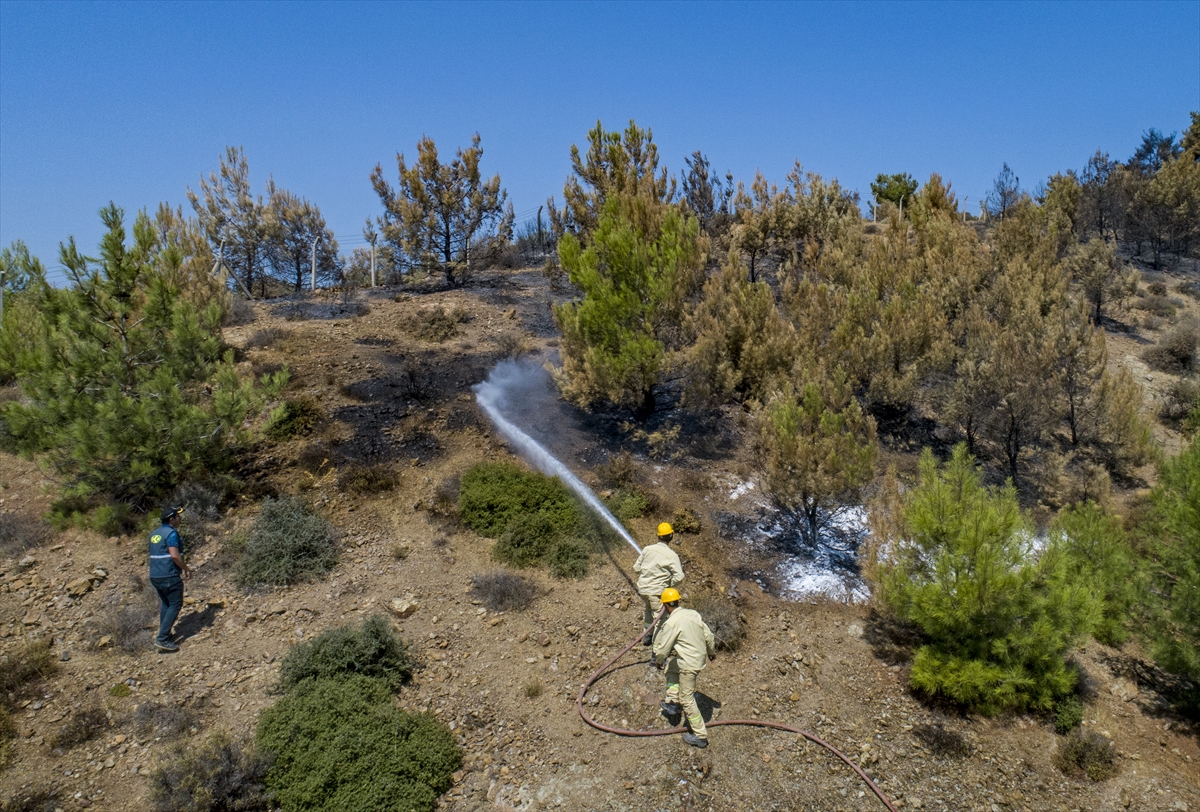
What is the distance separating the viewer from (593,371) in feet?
42.5

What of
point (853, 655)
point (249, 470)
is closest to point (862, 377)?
point (853, 655)

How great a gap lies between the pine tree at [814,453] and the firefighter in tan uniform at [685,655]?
4013 mm

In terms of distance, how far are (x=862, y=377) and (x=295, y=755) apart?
12.1 meters

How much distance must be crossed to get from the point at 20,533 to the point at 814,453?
11747 millimetres

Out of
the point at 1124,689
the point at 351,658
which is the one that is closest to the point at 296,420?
the point at 351,658

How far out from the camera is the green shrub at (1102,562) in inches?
310

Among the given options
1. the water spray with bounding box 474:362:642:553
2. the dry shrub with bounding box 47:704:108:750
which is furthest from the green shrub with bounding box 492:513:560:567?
the dry shrub with bounding box 47:704:108:750

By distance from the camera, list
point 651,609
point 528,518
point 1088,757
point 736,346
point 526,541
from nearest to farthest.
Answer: point 1088,757 → point 651,609 → point 526,541 → point 528,518 → point 736,346

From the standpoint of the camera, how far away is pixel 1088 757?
6.30 metres

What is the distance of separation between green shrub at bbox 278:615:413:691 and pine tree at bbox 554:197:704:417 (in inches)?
258

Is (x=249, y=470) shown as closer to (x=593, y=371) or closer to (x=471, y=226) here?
(x=593, y=371)

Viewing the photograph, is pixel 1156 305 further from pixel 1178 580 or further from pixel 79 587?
pixel 79 587

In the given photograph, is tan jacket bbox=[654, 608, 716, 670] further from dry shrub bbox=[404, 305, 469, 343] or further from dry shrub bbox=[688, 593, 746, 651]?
dry shrub bbox=[404, 305, 469, 343]

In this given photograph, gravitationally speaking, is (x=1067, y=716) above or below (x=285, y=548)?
below
